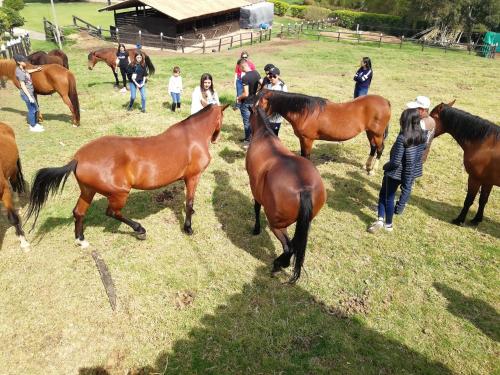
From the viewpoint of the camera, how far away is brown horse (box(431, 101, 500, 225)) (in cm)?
534

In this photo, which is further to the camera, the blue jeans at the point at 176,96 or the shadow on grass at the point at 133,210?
Answer: the blue jeans at the point at 176,96

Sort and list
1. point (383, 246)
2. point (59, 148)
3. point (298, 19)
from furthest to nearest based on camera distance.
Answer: point (298, 19) → point (59, 148) → point (383, 246)

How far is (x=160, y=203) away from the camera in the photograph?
6.26 metres

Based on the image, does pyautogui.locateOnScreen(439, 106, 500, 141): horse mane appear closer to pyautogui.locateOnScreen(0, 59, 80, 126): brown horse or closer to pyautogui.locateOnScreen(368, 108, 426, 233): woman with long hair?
pyautogui.locateOnScreen(368, 108, 426, 233): woman with long hair

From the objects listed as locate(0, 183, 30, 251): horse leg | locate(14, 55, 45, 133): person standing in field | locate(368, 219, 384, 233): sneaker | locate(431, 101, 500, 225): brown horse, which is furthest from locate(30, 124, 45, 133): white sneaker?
locate(431, 101, 500, 225): brown horse

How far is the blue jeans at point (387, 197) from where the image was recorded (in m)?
5.16

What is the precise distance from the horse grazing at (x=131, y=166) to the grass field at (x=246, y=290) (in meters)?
0.67

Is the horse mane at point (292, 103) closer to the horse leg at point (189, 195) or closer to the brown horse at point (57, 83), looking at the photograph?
the horse leg at point (189, 195)

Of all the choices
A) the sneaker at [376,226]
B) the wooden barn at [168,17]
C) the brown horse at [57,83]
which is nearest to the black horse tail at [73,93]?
the brown horse at [57,83]

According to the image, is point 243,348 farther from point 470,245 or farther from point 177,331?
point 470,245

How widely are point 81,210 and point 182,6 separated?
2479 centimetres

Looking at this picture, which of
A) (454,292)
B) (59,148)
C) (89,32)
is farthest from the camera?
(89,32)

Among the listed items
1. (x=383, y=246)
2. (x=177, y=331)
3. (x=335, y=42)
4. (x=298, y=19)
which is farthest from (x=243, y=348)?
(x=298, y=19)

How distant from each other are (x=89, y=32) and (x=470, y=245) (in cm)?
2814
